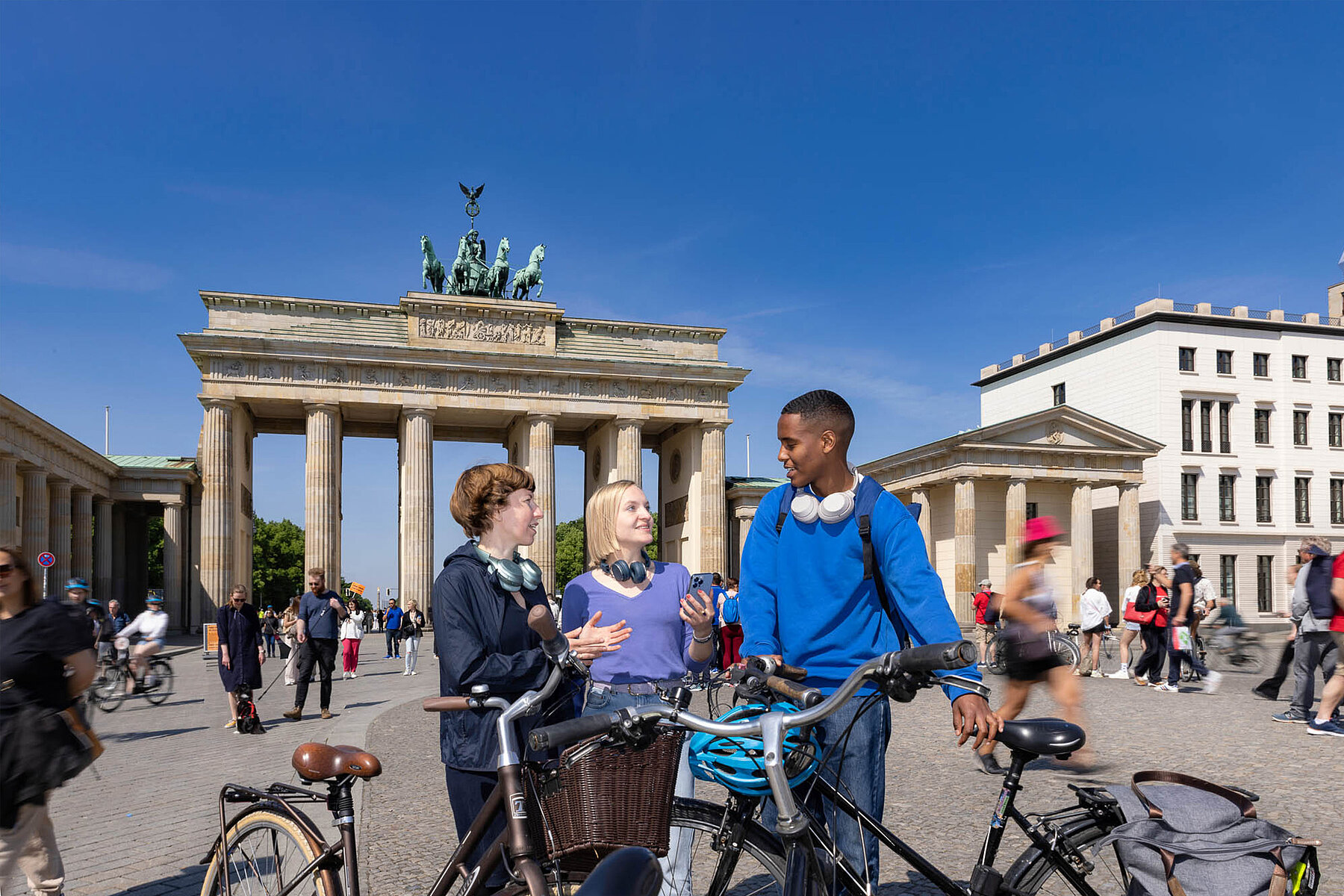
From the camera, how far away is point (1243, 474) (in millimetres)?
48906

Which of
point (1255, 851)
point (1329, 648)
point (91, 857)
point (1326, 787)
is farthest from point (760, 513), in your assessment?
point (1329, 648)

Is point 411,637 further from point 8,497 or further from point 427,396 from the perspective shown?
point 427,396

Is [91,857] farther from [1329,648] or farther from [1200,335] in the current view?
[1200,335]

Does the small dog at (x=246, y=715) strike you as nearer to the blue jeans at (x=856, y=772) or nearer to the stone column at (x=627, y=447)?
the blue jeans at (x=856, y=772)

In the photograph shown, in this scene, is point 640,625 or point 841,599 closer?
point 841,599

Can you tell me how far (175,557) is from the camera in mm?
45344

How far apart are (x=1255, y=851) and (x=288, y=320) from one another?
47.1m

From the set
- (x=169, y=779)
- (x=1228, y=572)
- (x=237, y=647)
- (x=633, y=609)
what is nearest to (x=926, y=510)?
(x=1228, y=572)

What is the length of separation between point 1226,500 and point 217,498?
47098 millimetres

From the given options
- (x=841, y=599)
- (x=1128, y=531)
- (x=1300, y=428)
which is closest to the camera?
(x=841, y=599)

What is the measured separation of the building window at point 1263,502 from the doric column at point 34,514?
5379cm

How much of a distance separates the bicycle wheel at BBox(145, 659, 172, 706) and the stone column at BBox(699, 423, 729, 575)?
34.5 m

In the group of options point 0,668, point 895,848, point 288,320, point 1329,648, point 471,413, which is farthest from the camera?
point 471,413

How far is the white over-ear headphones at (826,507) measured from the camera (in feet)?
10.4
